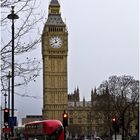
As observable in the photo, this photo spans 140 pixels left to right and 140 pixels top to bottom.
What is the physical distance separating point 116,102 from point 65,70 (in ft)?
232

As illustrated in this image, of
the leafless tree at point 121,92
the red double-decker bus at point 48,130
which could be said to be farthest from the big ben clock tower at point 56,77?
the red double-decker bus at point 48,130

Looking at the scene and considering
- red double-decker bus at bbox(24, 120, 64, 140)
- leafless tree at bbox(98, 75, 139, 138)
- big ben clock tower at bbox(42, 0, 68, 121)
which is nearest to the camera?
red double-decker bus at bbox(24, 120, 64, 140)

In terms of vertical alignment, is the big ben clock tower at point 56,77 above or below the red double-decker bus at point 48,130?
above

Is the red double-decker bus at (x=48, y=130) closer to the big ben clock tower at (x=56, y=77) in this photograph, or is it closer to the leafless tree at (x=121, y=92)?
the leafless tree at (x=121, y=92)

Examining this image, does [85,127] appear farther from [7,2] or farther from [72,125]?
[7,2]

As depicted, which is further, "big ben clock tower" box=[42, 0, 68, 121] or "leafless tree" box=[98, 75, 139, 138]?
"big ben clock tower" box=[42, 0, 68, 121]

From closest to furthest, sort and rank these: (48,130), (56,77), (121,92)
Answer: (48,130) → (121,92) → (56,77)

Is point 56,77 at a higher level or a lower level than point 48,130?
higher

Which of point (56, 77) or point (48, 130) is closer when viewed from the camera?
point (48, 130)

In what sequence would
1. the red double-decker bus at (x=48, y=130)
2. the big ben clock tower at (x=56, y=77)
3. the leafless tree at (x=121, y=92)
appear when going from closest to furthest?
the red double-decker bus at (x=48, y=130) < the leafless tree at (x=121, y=92) < the big ben clock tower at (x=56, y=77)

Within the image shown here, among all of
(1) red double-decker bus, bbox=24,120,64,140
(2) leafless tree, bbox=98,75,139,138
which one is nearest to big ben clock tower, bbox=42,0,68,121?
(2) leafless tree, bbox=98,75,139,138

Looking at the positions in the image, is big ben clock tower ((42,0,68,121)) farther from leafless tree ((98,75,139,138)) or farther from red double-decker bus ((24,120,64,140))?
red double-decker bus ((24,120,64,140))

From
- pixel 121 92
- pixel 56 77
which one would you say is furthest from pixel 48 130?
pixel 56 77

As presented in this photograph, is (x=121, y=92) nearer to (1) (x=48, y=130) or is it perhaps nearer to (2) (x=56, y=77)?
(1) (x=48, y=130)
